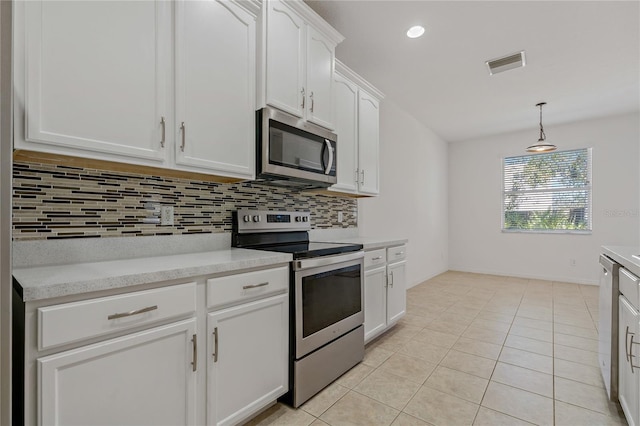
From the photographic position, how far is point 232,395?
1481 millimetres

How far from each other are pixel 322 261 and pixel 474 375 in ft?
4.46

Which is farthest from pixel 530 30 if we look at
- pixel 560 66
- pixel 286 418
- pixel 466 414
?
pixel 286 418

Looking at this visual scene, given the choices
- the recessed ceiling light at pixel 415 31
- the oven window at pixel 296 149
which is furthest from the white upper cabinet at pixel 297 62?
the recessed ceiling light at pixel 415 31

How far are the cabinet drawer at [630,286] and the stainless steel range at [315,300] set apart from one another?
143cm

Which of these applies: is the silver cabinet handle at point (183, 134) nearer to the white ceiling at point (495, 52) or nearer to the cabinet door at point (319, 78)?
the cabinet door at point (319, 78)

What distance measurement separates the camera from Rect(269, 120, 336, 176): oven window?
1935 mm

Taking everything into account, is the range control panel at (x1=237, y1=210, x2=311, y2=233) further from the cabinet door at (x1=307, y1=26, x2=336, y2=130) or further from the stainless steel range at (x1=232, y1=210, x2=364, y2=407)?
the cabinet door at (x1=307, y1=26, x2=336, y2=130)

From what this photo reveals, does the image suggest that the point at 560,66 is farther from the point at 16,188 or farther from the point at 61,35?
the point at 16,188

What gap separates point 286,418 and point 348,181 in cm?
182

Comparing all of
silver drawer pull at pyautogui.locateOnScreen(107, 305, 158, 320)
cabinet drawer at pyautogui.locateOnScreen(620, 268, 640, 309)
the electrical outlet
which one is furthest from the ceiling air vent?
silver drawer pull at pyautogui.locateOnScreen(107, 305, 158, 320)

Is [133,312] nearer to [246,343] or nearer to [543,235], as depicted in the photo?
[246,343]

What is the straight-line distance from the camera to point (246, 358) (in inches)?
60.3

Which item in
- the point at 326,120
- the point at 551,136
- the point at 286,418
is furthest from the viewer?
the point at 551,136

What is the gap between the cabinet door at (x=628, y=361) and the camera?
1.36 metres
